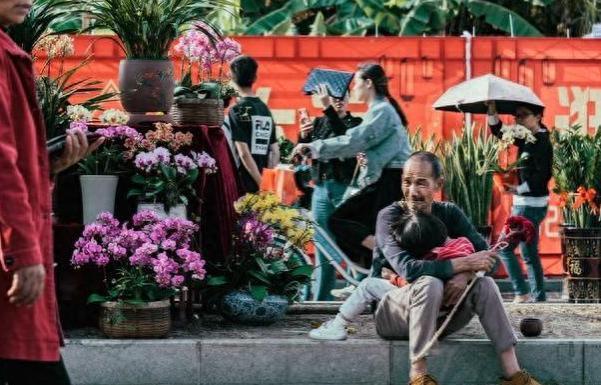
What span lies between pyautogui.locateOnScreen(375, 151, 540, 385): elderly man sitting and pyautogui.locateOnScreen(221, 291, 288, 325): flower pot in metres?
0.86

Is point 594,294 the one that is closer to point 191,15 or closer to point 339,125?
point 339,125

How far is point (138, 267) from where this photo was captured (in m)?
7.36

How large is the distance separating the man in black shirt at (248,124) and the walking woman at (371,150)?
801mm

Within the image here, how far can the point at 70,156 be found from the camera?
4.53m

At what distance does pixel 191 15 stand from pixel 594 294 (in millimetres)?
4322

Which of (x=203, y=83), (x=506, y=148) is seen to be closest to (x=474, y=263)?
(x=203, y=83)

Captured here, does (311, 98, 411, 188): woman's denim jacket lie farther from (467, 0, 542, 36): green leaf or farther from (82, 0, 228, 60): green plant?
(467, 0, 542, 36): green leaf

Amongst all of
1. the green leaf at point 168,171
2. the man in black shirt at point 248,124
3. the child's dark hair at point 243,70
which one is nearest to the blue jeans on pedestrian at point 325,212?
the man in black shirt at point 248,124

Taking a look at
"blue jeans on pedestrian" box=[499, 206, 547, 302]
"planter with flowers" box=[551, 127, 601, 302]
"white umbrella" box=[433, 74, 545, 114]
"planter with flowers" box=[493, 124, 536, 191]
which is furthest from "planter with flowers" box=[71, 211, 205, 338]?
"white umbrella" box=[433, 74, 545, 114]

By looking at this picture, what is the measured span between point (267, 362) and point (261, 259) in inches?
37.0

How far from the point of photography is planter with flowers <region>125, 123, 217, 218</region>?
25.3ft

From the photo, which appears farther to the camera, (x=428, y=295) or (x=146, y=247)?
(x=146, y=247)

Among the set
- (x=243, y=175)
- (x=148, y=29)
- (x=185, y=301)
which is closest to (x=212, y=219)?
(x=185, y=301)

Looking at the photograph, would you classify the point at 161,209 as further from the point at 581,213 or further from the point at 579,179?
the point at 579,179
